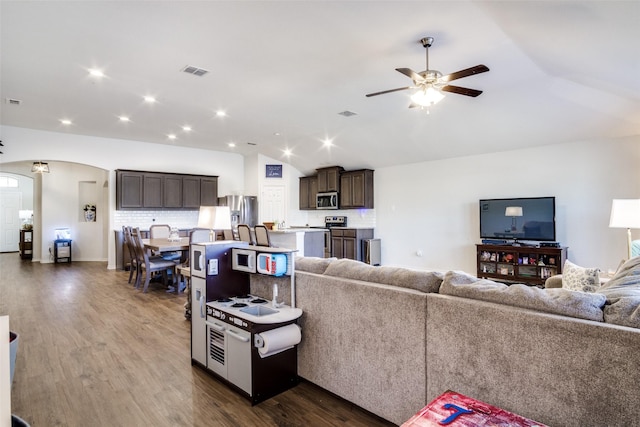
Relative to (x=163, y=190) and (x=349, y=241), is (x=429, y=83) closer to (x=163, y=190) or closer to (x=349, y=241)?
(x=349, y=241)

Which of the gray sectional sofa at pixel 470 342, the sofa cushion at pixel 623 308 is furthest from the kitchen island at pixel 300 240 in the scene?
the sofa cushion at pixel 623 308

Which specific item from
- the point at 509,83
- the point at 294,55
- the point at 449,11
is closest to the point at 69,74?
the point at 294,55

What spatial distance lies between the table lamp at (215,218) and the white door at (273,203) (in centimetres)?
562

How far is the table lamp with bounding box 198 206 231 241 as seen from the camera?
3842mm

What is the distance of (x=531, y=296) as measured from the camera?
1606 millimetres

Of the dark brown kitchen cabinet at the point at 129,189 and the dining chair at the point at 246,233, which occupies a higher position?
the dark brown kitchen cabinet at the point at 129,189

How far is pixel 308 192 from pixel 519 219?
5513 millimetres

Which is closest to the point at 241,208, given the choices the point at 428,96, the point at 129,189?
the point at 129,189

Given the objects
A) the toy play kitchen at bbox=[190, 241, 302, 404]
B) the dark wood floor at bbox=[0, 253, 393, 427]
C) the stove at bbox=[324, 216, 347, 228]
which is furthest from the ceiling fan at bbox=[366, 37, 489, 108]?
the stove at bbox=[324, 216, 347, 228]

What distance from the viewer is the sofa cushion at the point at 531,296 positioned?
1459mm

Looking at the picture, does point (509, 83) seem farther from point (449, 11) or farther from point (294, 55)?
point (294, 55)

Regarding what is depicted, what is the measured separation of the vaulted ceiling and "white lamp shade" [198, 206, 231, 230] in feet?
5.59

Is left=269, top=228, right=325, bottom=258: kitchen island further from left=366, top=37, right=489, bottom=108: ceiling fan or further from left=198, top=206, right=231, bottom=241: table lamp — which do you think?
left=366, top=37, right=489, bottom=108: ceiling fan

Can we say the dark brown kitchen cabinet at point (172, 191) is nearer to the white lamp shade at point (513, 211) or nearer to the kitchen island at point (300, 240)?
the kitchen island at point (300, 240)
